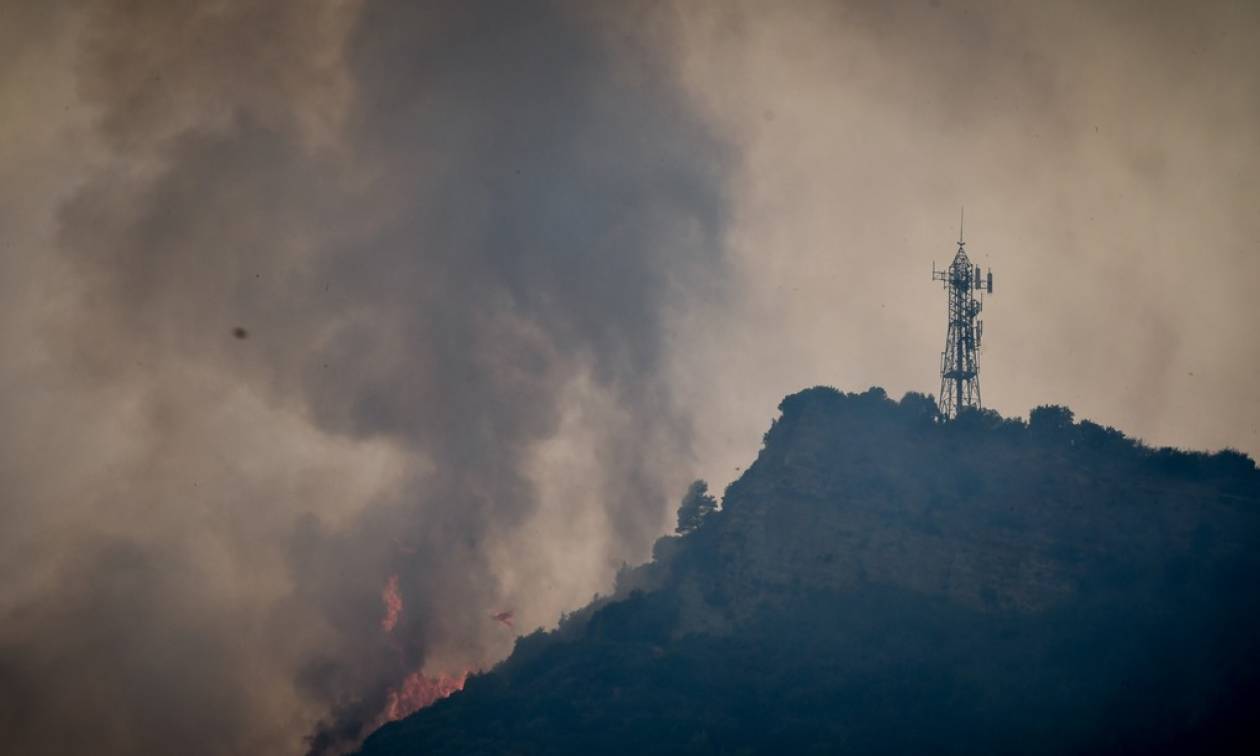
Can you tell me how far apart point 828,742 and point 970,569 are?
1012 inches

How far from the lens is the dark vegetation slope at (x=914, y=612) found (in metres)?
145

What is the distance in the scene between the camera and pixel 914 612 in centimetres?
15625

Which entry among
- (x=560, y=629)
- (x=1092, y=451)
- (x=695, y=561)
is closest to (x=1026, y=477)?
(x=1092, y=451)

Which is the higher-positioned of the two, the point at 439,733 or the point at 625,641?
the point at 625,641

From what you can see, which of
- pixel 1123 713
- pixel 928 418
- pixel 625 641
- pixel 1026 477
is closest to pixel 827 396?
pixel 928 418

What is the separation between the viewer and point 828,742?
145375 millimetres

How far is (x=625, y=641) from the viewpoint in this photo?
159 meters

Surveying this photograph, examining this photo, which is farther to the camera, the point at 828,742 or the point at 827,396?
the point at 827,396

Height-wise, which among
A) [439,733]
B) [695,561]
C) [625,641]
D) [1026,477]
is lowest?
[439,733]

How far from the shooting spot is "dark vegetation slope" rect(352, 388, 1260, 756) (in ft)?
475

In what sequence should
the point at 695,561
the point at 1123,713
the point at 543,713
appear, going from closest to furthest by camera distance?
1. the point at 1123,713
2. the point at 543,713
3. the point at 695,561

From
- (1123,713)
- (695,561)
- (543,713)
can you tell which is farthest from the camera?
(695,561)

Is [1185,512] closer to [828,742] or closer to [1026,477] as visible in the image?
[1026,477]

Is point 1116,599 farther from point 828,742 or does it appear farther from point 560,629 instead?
point 560,629
